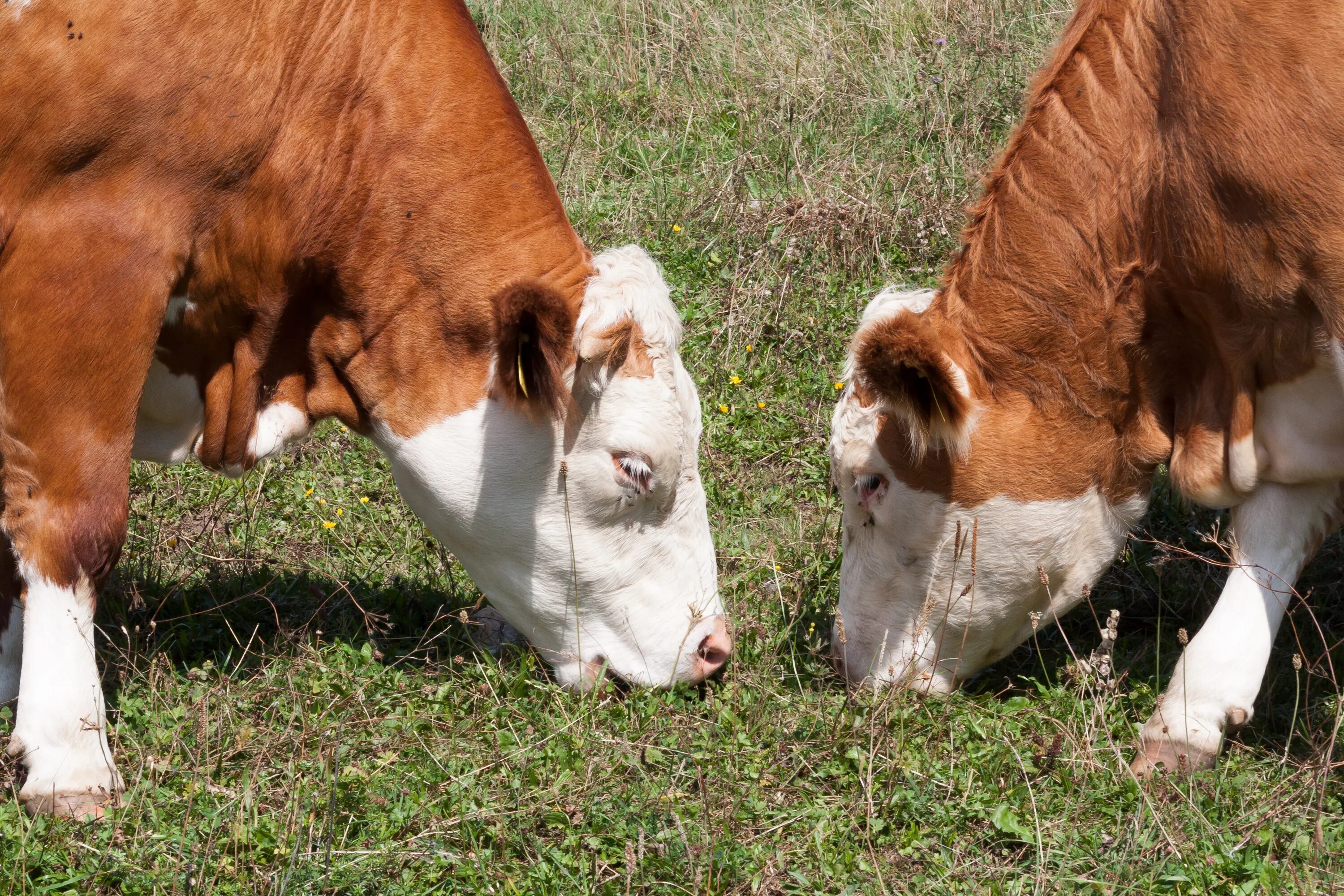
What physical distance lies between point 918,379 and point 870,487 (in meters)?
0.55

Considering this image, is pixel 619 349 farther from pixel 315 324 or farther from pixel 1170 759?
pixel 1170 759

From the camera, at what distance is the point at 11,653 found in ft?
14.2

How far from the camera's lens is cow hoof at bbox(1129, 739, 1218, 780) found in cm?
385

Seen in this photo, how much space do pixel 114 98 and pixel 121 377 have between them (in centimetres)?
74

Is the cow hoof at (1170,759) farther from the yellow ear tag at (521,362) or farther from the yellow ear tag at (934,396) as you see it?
the yellow ear tag at (521,362)

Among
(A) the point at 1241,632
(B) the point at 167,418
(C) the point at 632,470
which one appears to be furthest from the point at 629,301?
(A) the point at 1241,632

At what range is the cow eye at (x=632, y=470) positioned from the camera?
4.12 m

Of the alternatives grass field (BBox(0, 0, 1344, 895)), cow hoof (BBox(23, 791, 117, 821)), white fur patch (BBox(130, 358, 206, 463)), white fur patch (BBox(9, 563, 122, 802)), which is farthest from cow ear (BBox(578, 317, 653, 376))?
cow hoof (BBox(23, 791, 117, 821))

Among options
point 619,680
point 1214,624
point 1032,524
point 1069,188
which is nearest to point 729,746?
point 619,680

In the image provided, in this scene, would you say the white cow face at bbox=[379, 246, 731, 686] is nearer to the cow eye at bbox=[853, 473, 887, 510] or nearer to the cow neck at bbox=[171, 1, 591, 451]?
the cow neck at bbox=[171, 1, 591, 451]

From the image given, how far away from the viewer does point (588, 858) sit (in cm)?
346

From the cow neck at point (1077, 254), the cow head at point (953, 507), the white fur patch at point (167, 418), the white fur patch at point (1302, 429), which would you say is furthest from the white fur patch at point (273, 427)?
the white fur patch at point (1302, 429)

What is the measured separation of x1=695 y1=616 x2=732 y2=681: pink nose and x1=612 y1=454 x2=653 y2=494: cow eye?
1.80 ft

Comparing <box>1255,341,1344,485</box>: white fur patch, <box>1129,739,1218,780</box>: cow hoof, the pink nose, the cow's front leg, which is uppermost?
<box>1255,341,1344,485</box>: white fur patch
